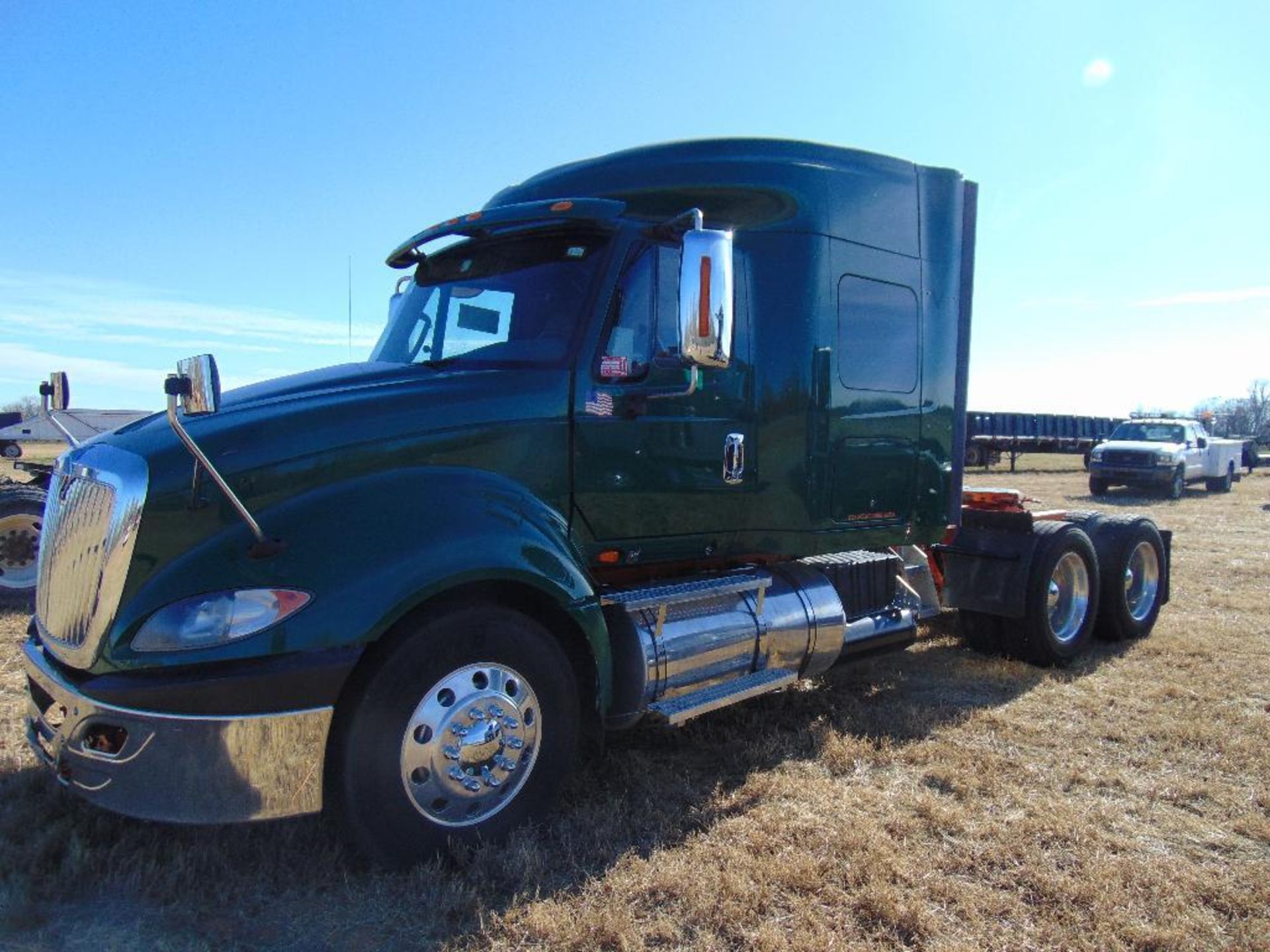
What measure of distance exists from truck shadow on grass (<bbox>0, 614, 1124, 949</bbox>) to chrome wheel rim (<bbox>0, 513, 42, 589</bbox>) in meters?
4.48

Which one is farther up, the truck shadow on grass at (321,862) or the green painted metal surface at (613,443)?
the green painted metal surface at (613,443)

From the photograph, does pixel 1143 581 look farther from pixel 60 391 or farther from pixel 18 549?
pixel 18 549

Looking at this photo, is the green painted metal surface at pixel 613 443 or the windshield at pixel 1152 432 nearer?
the green painted metal surface at pixel 613 443

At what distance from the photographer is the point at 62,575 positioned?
3.18 metres

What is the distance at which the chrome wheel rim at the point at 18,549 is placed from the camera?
24.7 feet

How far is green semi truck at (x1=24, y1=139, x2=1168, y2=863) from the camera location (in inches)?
112

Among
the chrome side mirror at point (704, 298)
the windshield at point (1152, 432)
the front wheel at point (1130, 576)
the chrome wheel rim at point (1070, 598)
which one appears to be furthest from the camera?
the windshield at point (1152, 432)

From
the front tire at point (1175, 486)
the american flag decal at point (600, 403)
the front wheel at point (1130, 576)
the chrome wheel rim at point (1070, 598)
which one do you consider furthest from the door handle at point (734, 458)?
the front tire at point (1175, 486)

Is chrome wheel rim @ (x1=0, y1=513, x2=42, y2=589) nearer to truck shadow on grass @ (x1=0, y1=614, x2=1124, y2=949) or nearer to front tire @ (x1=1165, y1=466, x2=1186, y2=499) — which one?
truck shadow on grass @ (x1=0, y1=614, x2=1124, y2=949)

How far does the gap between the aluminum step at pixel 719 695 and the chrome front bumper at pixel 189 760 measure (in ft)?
4.78

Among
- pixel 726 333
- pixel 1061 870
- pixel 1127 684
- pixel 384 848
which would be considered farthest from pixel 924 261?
pixel 384 848

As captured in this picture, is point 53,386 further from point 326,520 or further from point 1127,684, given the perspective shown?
point 1127,684

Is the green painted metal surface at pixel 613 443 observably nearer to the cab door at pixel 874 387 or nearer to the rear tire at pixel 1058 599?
the cab door at pixel 874 387

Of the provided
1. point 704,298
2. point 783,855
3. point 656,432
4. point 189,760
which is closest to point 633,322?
point 656,432
